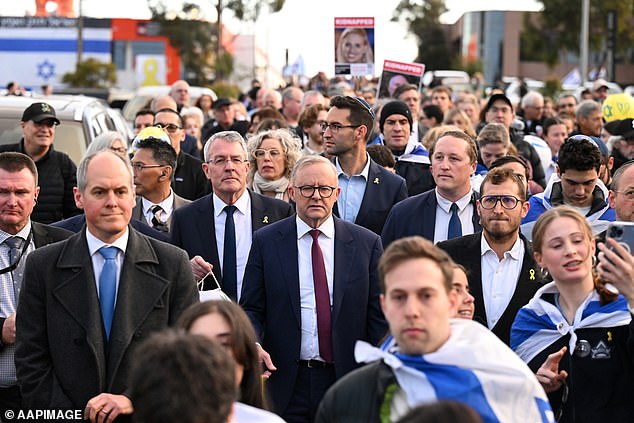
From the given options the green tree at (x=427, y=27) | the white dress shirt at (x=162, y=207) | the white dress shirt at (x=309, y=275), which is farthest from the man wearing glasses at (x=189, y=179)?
the green tree at (x=427, y=27)

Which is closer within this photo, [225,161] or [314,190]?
[314,190]

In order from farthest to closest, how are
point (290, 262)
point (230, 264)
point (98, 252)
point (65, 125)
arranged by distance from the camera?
point (65, 125), point (230, 264), point (290, 262), point (98, 252)

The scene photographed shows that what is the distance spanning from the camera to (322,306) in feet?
23.7

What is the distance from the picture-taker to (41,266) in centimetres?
608

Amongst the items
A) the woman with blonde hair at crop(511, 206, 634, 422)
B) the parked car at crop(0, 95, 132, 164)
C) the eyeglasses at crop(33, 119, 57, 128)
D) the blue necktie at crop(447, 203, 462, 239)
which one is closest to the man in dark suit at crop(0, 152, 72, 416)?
the blue necktie at crop(447, 203, 462, 239)

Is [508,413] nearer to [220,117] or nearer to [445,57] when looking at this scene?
[220,117]

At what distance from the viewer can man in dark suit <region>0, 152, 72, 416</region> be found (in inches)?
279

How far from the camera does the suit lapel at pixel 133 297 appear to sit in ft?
19.7

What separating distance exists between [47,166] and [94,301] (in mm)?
4416

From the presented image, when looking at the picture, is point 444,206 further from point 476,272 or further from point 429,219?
point 476,272

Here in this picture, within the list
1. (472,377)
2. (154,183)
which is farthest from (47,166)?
(472,377)

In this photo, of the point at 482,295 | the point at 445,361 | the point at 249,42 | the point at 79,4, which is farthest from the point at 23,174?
the point at 249,42

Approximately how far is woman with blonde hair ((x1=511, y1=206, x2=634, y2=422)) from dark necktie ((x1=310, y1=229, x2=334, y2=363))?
4.43 feet

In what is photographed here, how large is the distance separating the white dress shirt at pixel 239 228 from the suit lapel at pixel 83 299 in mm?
2262
